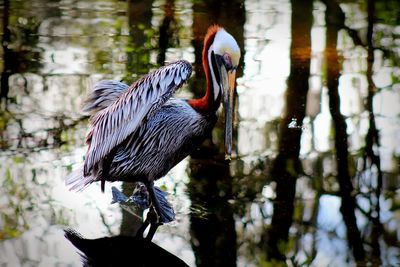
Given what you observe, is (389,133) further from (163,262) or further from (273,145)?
(163,262)

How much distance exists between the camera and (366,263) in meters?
4.78

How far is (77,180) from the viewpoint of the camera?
544 cm

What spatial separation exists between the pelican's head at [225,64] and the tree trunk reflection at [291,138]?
59 centimetres

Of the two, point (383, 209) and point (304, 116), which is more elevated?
point (304, 116)

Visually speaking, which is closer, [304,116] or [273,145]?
[273,145]

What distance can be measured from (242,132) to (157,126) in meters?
1.80

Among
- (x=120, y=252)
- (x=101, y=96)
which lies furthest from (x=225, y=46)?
(x=120, y=252)

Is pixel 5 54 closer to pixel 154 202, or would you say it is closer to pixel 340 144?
pixel 340 144

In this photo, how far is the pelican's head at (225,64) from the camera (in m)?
5.19

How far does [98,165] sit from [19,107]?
2211mm

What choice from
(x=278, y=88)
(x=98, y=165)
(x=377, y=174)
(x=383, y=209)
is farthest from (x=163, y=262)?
(x=278, y=88)

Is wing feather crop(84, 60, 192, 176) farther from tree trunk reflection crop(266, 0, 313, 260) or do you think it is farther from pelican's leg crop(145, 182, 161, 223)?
tree trunk reflection crop(266, 0, 313, 260)

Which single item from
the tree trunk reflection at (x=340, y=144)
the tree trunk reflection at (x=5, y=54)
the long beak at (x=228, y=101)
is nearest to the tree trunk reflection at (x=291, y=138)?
the tree trunk reflection at (x=340, y=144)

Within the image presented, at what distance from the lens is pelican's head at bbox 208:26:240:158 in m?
5.19
